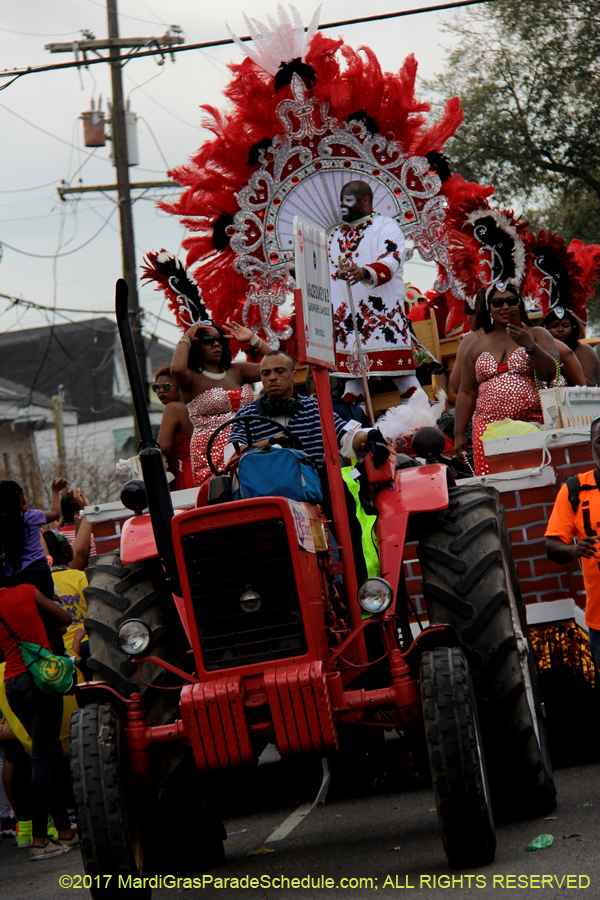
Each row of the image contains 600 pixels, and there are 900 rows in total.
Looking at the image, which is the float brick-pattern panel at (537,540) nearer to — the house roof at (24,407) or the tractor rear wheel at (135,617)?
the tractor rear wheel at (135,617)

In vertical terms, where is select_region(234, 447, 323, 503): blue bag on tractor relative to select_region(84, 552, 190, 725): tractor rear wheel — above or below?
above

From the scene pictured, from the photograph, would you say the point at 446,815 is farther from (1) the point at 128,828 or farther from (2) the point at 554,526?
A: (2) the point at 554,526

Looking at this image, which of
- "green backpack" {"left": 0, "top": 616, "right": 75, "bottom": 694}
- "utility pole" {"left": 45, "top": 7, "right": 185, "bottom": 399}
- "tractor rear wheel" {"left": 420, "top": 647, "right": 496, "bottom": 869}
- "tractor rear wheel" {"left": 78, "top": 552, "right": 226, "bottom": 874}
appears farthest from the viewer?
"utility pole" {"left": 45, "top": 7, "right": 185, "bottom": 399}

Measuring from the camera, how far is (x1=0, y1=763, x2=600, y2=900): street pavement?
417cm

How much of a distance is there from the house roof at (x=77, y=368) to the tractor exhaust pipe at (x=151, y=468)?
47.1 meters

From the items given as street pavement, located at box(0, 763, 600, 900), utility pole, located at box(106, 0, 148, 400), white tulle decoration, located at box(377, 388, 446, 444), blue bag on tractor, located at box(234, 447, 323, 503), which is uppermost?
utility pole, located at box(106, 0, 148, 400)

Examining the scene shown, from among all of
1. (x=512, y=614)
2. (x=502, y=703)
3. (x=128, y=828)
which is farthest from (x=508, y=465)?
(x=128, y=828)

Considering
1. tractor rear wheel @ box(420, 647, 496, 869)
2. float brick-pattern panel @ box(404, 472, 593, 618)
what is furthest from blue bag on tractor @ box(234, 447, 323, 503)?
float brick-pattern panel @ box(404, 472, 593, 618)

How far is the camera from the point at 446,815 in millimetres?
4191

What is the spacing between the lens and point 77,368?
5375cm

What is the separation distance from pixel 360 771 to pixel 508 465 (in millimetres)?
2129

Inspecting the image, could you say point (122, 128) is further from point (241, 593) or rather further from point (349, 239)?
point (241, 593)

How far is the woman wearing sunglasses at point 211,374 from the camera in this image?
8.17 meters

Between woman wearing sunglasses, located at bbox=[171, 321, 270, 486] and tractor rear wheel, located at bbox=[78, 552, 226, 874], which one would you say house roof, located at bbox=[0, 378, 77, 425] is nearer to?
woman wearing sunglasses, located at bbox=[171, 321, 270, 486]
